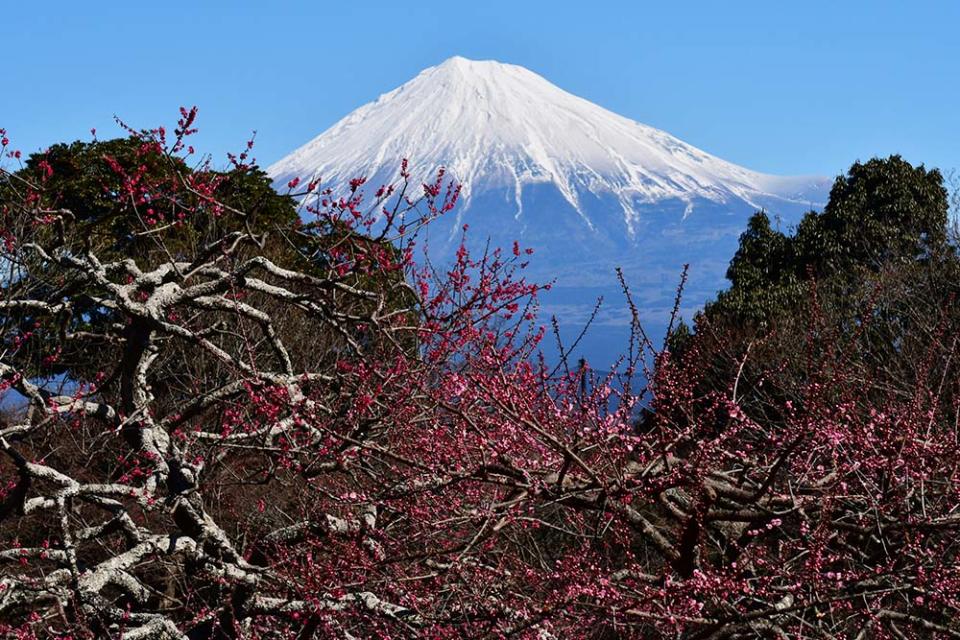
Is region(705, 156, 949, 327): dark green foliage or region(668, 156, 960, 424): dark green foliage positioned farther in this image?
region(705, 156, 949, 327): dark green foliage

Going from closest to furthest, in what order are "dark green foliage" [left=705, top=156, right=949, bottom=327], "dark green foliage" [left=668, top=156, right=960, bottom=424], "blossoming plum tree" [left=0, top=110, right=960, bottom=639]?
"blossoming plum tree" [left=0, top=110, right=960, bottom=639] < "dark green foliage" [left=668, top=156, right=960, bottom=424] < "dark green foliage" [left=705, top=156, right=949, bottom=327]

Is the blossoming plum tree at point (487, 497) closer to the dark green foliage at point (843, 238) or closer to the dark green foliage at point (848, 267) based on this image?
the dark green foliage at point (848, 267)

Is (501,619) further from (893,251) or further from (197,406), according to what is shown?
(893,251)

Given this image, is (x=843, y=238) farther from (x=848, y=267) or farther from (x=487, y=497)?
(x=487, y=497)

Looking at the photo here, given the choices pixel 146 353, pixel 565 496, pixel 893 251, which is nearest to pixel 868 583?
pixel 565 496

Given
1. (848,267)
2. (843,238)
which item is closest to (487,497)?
(848,267)

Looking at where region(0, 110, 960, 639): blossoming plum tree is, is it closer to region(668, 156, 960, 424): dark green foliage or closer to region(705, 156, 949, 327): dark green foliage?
region(668, 156, 960, 424): dark green foliage

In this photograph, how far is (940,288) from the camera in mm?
16672

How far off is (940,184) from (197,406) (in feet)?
71.5

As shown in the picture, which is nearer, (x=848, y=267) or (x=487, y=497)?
(x=487, y=497)

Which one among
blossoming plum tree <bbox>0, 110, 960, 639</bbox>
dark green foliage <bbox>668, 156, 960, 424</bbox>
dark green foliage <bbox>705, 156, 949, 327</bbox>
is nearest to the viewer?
blossoming plum tree <bbox>0, 110, 960, 639</bbox>

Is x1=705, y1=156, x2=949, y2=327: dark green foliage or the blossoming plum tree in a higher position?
x1=705, y1=156, x2=949, y2=327: dark green foliage

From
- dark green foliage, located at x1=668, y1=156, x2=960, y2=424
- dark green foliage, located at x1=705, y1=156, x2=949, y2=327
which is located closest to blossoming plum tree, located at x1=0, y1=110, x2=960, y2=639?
dark green foliage, located at x1=668, y1=156, x2=960, y2=424

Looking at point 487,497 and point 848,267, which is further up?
point 848,267
